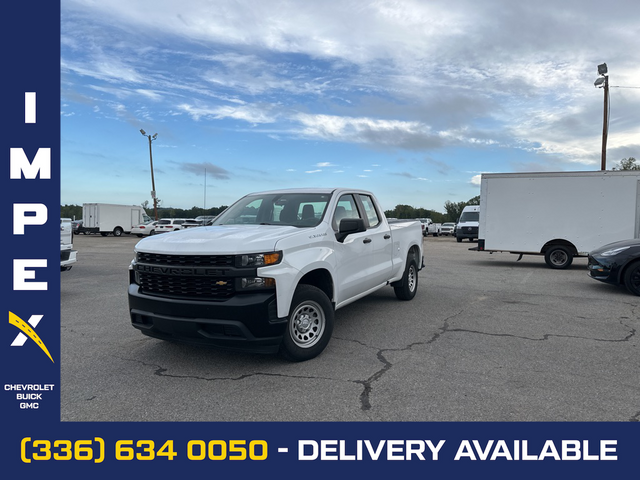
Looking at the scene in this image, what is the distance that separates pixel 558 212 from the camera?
13398mm

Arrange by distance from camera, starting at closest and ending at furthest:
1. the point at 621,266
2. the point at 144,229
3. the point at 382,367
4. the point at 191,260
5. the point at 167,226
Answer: the point at 191,260 < the point at 382,367 < the point at 621,266 < the point at 167,226 < the point at 144,229

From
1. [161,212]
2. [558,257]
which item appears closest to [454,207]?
[161,212]

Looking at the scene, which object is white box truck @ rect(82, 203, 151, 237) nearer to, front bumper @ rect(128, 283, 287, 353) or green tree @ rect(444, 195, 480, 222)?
front bumper @ rect(128, 283, 287, 353)

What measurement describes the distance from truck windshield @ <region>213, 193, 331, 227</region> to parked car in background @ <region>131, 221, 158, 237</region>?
30738 mm

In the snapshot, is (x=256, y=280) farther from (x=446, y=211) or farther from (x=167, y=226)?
(x=446, y=211)

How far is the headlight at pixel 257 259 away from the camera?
4340 millimetres

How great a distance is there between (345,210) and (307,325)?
184 cm

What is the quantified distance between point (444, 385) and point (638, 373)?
6.54 ft

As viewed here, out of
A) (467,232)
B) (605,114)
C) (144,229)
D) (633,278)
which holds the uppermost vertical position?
(605,114)

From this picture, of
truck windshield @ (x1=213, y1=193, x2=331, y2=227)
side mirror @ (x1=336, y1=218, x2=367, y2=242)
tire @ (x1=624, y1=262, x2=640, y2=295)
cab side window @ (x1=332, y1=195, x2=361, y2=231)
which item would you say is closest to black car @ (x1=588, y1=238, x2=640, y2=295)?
tire @ (x1=624, y1=262, x2=640, y2=295)

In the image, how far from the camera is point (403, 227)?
7.72 m

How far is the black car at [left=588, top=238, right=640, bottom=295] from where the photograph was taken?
349 inches

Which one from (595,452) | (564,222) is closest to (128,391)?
(595,452)

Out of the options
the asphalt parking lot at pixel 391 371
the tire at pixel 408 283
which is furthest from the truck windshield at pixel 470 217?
the tire at pixel 408 283
